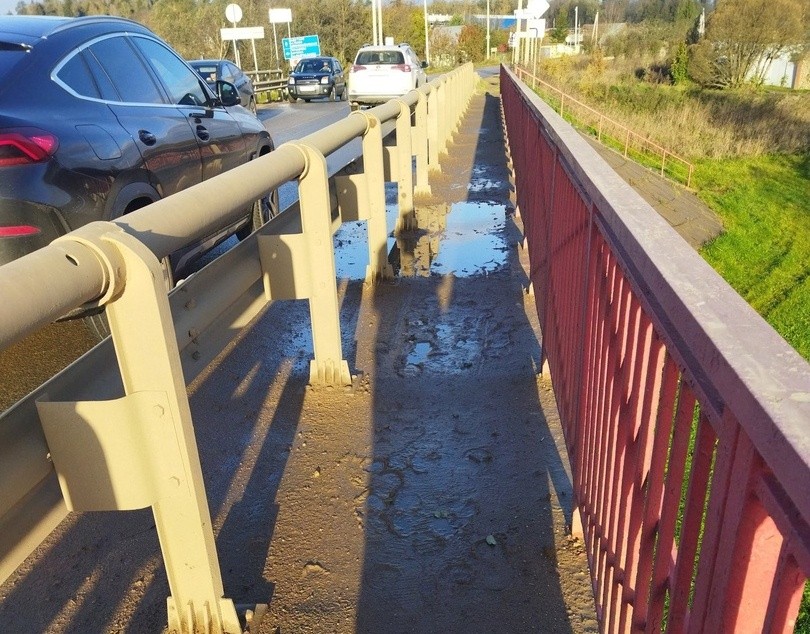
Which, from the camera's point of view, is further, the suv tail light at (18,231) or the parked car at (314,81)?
the parked car at (314,81)

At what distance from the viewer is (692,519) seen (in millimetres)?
1448

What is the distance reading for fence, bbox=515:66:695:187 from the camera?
23969 millimetres

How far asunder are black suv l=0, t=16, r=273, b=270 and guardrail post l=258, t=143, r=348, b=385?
1179 mm

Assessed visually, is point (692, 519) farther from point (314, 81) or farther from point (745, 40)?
point (745, 40)

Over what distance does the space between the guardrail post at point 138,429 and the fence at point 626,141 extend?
884 inches

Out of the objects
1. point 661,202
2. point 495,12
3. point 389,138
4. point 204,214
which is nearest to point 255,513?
point 204,214

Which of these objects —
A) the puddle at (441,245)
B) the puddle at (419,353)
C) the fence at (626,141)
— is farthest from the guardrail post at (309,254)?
the fence at (626,141)

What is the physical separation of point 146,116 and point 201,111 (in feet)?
3.20

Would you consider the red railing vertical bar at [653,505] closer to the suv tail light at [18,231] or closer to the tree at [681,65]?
the suv tail light at [18,231]

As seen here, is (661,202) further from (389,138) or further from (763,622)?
(763,622)

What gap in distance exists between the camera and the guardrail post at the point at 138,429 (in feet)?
6.64

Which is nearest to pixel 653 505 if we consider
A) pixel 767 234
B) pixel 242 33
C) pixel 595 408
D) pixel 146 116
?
pixel 595 408

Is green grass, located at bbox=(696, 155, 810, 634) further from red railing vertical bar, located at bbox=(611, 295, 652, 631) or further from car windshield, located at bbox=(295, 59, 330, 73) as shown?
car windshield, located at bbox=(295, 59, 330, 73)

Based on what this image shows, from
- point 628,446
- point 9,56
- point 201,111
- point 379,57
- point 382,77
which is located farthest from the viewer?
point 379,57
